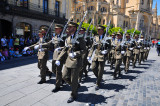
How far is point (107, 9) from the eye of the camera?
61.2 metres

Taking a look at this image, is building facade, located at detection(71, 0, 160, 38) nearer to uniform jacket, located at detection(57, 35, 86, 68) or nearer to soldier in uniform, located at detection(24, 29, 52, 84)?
soldier in uniform, located at detection(24, 29, 52, 84)

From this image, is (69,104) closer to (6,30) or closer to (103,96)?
(103,96)

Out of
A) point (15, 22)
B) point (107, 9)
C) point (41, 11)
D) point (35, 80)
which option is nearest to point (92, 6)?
point (107, 9)

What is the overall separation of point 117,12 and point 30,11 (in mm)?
50639

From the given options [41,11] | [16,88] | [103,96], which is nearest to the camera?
[103,96]

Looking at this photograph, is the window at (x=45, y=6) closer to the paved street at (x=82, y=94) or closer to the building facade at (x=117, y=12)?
the paved street at (x=82, y=94)

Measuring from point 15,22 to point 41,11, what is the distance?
4814mm

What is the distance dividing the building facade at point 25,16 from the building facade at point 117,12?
36125 mm

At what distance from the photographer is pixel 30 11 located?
686 inches

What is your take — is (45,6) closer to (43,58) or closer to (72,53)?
(43,58)

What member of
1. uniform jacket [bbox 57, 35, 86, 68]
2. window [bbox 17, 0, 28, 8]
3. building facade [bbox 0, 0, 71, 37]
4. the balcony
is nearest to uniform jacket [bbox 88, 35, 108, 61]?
uniform jacket [bbox 57, 35, 86, 68]

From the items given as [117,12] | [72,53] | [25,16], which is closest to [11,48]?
[25,16]

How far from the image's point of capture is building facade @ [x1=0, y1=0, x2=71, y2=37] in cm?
1505

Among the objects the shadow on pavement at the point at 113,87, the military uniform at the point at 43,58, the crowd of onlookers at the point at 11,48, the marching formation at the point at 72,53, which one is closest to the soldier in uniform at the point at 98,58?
the marching formation at the point at 72,53
